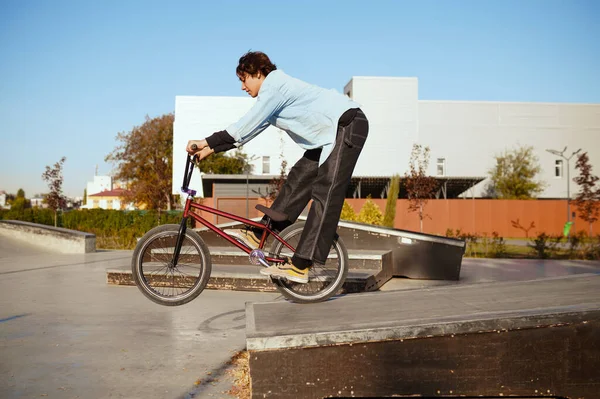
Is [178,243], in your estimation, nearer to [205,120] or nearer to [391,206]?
[391,206]

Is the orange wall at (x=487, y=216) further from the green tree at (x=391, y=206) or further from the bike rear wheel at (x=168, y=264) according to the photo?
Answer: the bike rear wheel at (x=168, y=264)

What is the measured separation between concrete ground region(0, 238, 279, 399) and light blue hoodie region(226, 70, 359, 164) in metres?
1.76

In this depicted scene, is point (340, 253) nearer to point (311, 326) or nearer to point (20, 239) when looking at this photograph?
point (311, 326)

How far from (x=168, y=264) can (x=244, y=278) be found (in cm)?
314

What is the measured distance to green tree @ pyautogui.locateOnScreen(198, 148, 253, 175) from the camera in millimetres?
39750

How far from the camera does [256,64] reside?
420 cm

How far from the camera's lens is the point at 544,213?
3753cm

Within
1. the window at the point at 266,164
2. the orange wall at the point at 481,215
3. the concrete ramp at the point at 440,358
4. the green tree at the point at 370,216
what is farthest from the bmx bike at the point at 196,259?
the window at the point at 266,164

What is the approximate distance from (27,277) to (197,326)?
219 inches

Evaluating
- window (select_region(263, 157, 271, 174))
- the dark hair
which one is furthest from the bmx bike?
window (select_region(263, 157, 271, 174))

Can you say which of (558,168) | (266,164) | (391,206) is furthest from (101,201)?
(391,206)

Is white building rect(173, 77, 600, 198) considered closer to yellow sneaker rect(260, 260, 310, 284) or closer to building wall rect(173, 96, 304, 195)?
building wall rect(173, 96, 304, 195)

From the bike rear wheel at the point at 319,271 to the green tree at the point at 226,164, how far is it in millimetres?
34740

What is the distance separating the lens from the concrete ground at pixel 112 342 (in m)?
3.50
